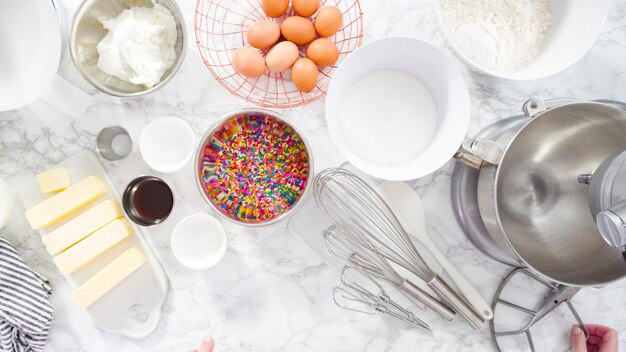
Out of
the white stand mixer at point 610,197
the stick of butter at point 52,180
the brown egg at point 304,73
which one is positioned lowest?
the stick of butter at point 52,180

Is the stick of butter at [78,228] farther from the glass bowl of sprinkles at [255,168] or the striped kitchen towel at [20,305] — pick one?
the glass bowl of sprinkles at [255,168]

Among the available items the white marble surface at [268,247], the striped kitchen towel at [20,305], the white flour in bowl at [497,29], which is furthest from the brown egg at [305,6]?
the striped kitchen towel at [20,305]

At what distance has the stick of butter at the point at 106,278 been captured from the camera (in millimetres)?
913

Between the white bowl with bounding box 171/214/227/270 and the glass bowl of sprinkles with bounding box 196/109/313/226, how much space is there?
0.16ft

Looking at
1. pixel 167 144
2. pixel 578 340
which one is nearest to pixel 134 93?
pixel 167 144

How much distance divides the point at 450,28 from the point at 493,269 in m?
0.49

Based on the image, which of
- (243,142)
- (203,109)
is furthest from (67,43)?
(243,142)

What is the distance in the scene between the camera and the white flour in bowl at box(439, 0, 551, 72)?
88cm

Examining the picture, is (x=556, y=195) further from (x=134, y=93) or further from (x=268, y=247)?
(x=134, y=93)

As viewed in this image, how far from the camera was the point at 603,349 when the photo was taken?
0.96 m

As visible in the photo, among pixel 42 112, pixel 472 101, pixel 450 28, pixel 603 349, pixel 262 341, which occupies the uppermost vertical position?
pixel 450 28

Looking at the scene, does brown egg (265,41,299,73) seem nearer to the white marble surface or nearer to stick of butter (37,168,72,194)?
the white marble surface

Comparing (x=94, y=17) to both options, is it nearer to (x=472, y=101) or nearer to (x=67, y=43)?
(x=67, y=43)

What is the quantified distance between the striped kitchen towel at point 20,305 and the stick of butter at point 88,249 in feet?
0.27
